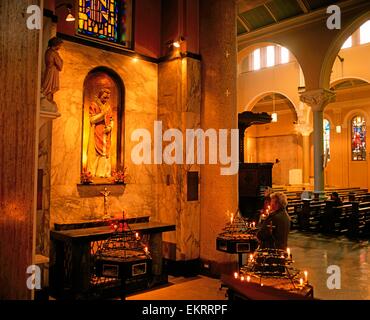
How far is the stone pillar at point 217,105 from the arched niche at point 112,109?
1.71 meters

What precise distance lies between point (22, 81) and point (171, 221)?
5.48 metres

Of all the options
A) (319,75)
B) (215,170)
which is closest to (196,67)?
(215,170)

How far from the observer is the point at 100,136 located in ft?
25.0

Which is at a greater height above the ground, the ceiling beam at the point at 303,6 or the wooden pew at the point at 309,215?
the ceiling beam at the point at 303,6

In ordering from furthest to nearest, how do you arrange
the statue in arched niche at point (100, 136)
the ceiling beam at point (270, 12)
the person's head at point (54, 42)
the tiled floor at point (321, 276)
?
1. the ceiling beam at point (270, 12)
2. the statue in arched niche at point (100, 136)
3. the tiled floor at point (321, 276)
4. the person's head at point (54, 42)

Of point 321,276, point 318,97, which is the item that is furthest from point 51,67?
point 318,97

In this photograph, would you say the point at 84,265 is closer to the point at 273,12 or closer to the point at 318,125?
the point at 318,125

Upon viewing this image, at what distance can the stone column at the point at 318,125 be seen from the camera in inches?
561

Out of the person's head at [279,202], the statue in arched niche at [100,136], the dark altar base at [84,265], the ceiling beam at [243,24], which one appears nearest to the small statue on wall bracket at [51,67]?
the statue in arched niche at [100,136]

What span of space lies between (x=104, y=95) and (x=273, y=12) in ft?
31.5

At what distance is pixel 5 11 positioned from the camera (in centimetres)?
292

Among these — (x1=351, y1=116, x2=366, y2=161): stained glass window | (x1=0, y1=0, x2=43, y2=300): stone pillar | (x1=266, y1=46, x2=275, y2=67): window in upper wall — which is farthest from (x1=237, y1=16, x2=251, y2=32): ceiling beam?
(x1=0, y1=0, x2=43, y2=300): stone pillar

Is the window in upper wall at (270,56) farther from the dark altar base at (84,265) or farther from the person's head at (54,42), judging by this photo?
the person's head at (54,42)

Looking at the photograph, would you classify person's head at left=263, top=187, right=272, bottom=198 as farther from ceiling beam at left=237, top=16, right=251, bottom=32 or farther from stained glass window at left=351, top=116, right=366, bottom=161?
stained glass window at left=351, top=116, right=366, bottom=161
